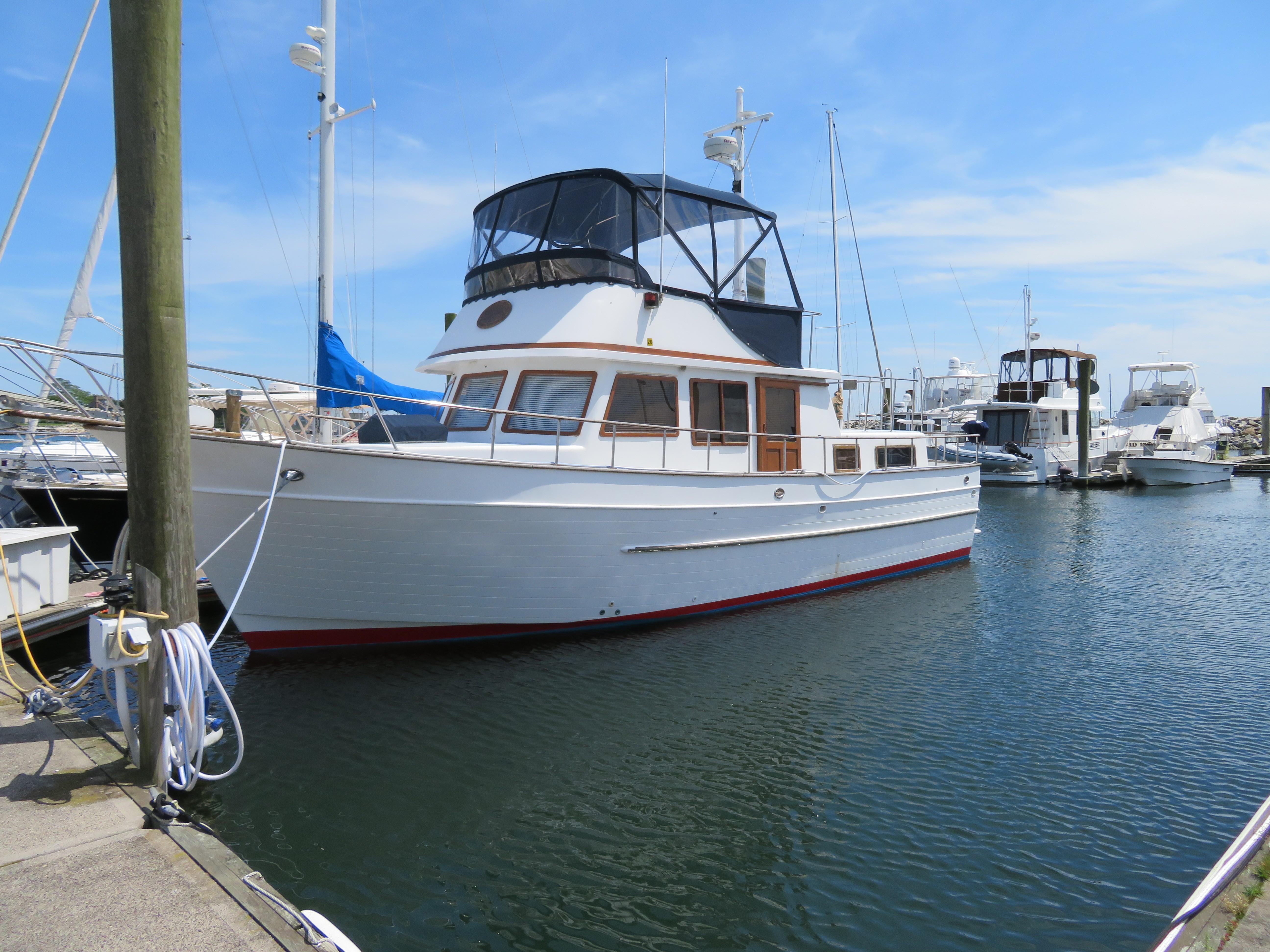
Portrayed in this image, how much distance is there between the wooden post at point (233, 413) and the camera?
6.10 m

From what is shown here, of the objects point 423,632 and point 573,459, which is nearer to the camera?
point 423,632

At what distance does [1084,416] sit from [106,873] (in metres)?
36.5

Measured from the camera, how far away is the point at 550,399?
8578 millimetres

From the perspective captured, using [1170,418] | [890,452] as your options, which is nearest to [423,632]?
[890,452]

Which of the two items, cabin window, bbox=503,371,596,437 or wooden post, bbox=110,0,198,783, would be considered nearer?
wooden post, bbox=110,0,198,783

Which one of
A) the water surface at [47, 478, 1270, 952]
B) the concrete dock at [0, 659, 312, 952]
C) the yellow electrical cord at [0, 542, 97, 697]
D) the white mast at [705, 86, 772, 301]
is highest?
the white mast at [705, 86, 772, 301]

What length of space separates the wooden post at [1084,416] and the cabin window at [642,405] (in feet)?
96.8

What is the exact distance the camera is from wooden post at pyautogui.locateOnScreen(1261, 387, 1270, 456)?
39.0 meters

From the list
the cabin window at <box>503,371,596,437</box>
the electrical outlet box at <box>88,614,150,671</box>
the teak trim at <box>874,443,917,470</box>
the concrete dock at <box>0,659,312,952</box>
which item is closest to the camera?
the concrete dock at <box>0,659,312,952</box>

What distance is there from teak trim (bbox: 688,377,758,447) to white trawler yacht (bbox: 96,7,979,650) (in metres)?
0.03

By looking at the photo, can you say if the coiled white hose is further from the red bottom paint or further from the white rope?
the red bottom paint

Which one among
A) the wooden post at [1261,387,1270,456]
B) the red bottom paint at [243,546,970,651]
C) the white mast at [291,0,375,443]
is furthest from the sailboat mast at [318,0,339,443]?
the wooden post at [1261,387,1270,456]

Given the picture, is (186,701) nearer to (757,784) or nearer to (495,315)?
(757,784)

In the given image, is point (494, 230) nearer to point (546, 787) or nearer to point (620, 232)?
point (620, 232)
